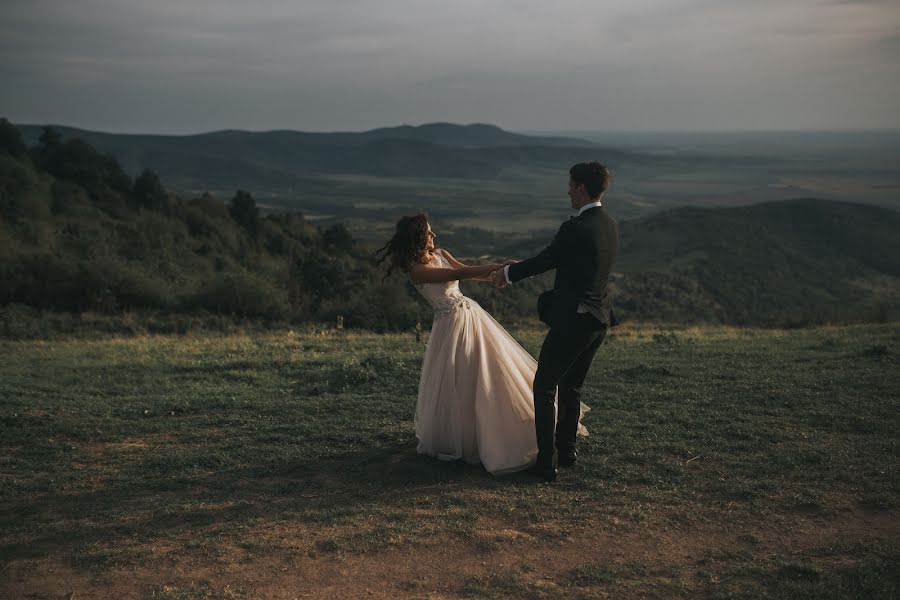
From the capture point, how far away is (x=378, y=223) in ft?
328

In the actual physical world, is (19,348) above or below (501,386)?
below

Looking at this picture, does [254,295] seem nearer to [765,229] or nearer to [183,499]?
[183,499]

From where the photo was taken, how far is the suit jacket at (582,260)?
18.7 ft

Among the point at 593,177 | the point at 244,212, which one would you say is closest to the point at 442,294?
the point at 593,177

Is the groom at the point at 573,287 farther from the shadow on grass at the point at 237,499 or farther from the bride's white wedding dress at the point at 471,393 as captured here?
the shadow on grass at the point at 237,499

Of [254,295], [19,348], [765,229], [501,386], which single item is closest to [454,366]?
[501,386]

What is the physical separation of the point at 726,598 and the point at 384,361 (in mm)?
7207

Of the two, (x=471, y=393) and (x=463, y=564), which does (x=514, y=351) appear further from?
(x=463, y=564)

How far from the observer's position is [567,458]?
Result: 21.6ft

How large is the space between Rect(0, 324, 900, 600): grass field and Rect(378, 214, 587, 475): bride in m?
0.24

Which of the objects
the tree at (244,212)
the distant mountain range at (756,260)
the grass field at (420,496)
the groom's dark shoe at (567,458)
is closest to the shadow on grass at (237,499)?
the grass field at (420,496)

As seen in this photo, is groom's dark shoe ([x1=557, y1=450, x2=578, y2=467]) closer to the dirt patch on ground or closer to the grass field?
the grass field

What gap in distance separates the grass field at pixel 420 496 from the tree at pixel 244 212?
38.3 m

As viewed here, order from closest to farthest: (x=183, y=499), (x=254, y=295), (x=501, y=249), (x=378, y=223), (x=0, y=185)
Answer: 1. (x=183, y=499)
2. (x=254, y=295)
3. (x=0, y=185)
4. (x=501, y=249)
5. (x=378, y=223)
